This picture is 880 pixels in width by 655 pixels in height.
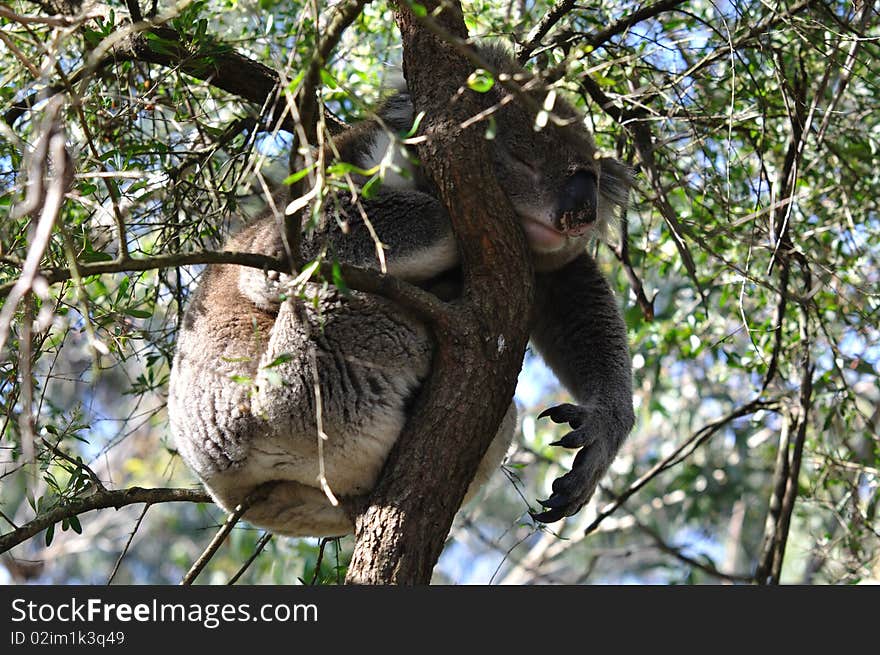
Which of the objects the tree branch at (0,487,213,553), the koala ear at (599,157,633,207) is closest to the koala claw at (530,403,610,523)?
the koala ear at (599,157,633,207)

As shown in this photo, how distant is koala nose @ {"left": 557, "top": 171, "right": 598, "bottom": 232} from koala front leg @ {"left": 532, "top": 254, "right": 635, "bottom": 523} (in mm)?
519

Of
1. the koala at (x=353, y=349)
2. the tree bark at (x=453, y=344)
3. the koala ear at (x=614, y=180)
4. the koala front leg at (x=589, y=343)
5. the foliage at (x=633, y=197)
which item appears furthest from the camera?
the koala ear at (x=614, y=180)

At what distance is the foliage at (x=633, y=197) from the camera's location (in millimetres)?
2812

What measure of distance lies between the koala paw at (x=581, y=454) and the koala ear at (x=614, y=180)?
2.70ft

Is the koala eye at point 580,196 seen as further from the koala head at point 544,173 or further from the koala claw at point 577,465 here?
the koala claw at point 577,465

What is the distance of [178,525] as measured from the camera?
557 inches

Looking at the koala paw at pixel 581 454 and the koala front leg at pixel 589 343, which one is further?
the koala front leg at pixel 589 343

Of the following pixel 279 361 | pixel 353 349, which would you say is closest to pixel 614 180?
pixel 353 349

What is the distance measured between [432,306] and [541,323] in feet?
4.12

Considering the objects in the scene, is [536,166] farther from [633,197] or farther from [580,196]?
[633,197]

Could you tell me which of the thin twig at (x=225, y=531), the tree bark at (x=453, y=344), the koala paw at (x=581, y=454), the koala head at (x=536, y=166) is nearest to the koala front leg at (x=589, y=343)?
the koala paw at (x=581, y=454)

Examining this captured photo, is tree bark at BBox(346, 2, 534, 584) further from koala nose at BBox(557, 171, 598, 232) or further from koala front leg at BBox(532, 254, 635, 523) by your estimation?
koala front leg at BBox(532, 254, 635, 523)

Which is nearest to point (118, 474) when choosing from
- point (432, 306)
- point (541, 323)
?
point (541, 323)

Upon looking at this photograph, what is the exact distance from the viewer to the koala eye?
10.1ft
